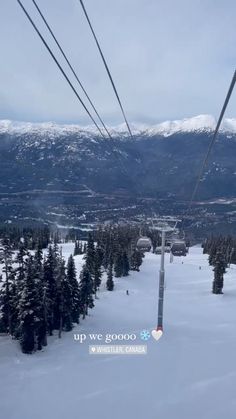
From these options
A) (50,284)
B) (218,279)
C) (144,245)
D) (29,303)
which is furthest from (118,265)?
(144,245)

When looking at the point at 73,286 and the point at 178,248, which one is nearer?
the point at 178,248

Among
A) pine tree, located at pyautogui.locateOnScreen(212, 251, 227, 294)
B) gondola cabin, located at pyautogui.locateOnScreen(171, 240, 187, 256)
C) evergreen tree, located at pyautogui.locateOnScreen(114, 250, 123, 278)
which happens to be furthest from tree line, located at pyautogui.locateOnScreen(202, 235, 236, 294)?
gondola cabin, located at pyautogui.locateOnScreen(171, 240, 187, 256)

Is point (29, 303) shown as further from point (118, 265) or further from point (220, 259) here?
point (220, 259)

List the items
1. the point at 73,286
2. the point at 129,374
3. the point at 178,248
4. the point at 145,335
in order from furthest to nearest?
the point at 145,335 < the point at 73,286 < the point at 178,248 < the point at 129,374

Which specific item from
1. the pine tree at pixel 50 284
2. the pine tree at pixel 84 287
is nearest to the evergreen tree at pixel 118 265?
the pine tree at pixel 84 287

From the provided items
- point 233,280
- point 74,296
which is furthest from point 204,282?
point 74,296

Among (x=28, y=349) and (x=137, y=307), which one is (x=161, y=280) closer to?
(x=28, y=349)

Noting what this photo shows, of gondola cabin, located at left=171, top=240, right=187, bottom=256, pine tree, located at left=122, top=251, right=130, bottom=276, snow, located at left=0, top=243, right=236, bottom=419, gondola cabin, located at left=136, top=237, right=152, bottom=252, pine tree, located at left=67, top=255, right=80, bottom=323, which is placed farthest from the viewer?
pine tree, located at left=122, top=251, right=130, bottom=276

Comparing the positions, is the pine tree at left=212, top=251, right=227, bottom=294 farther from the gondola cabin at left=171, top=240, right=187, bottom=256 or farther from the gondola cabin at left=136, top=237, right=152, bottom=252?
the gondola cabin at left=171, top=240, right=187, bottom=256

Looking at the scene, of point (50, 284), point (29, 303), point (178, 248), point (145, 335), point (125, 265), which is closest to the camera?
point (178, 248)
